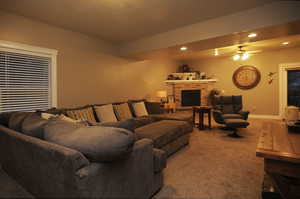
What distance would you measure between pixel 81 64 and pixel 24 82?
123 centimetres

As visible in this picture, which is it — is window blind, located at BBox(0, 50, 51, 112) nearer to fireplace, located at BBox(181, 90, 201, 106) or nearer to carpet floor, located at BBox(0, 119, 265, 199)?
carpet floor, located at BBox(0, 119, 265, 199)

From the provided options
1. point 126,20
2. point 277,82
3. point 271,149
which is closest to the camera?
point 271,149

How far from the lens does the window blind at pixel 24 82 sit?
2936 mm

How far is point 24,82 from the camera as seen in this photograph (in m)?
3.18

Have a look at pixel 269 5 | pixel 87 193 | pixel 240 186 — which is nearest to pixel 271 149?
pixel 240 186

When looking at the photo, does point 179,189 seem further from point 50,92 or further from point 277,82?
point 277,82

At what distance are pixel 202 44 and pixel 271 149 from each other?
2737 millimetres

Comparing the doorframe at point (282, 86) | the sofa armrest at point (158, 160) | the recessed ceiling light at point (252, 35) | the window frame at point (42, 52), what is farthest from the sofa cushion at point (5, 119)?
the doorframe at point (282, 86)

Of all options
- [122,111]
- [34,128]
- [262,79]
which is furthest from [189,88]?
[34,128]

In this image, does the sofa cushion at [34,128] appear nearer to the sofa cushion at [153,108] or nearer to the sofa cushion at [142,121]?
the sofa cushion at [142,121]

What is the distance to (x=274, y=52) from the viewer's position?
625 centimetres

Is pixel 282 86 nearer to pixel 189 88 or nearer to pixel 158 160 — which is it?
pixel 189 88

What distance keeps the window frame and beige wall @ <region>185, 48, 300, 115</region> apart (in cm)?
628

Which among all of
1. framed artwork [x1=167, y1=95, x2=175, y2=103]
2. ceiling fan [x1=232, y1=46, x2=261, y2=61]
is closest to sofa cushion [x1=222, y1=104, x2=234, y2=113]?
ceiling fan [x1=232, y1=46, x2=261, y2=61]
